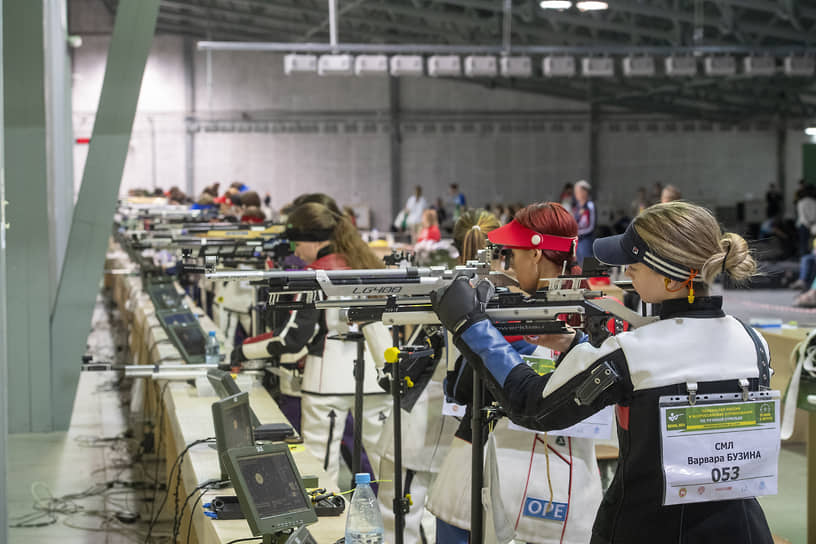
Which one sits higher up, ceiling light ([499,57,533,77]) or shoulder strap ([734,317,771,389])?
ceiling light ([499,57,533,77])

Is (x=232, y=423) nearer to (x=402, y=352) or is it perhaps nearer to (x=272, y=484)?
(x=272, y=484)

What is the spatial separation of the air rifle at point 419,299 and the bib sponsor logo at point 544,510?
488 mm

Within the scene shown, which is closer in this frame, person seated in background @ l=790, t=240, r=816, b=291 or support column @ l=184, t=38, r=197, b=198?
person seated in background @ l=790, t=240, r=816, b=291

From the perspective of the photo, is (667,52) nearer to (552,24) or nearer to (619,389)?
(552,24)

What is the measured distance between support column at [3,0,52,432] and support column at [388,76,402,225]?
18478mm

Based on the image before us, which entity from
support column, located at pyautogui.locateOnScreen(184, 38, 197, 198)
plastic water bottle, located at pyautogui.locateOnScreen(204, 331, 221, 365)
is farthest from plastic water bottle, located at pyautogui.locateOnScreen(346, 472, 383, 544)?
support column, located at pyautogui.locateOnScreen(184, 38, 197, 198)

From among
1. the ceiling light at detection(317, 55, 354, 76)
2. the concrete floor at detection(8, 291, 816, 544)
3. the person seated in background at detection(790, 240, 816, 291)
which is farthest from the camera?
the ceiling light at detection(317, 55, 354, 76)

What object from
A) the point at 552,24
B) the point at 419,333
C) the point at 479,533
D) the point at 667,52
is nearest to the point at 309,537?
the point at 479,533

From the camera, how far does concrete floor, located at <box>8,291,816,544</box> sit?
4.88 metres

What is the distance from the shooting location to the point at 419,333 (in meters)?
3.62

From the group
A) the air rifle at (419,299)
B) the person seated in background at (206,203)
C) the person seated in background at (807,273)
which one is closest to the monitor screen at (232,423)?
the air rifle at (419,299)

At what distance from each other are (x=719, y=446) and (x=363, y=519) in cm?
81

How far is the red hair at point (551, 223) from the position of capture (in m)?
2.83

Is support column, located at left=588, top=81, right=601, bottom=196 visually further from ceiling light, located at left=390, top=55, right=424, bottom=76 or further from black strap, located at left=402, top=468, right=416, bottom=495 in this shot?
black strap, located at left=402, top=468, right=416, bottom=495
